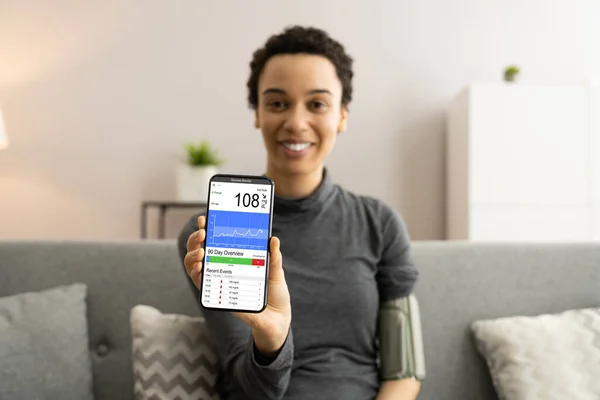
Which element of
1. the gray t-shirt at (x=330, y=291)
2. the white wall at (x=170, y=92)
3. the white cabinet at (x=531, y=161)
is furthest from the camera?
the white wall at (x=170, y=92)

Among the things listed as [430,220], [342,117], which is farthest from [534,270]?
[430,220]

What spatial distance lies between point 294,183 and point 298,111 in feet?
0.44

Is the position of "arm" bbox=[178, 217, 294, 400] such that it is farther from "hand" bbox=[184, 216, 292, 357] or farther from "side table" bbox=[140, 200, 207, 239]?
"side table" bbox=[140, 200, 207, 239]

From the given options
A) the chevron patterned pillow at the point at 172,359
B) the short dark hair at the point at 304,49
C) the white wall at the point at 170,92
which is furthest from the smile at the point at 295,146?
the white wall at the point at 170,92

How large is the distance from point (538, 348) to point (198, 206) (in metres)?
2.01

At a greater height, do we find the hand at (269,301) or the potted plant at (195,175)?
the potted plant at (195,175)

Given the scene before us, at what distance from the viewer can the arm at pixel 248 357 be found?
2.74 ft

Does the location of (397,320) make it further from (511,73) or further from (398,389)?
(511,73)

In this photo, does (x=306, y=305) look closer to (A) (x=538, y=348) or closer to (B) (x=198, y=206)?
(A) (x=538, y=348)

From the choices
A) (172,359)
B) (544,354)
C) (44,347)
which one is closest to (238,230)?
(172,359)

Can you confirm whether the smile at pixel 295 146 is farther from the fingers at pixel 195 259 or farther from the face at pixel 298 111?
the fingers at pixel 195 259

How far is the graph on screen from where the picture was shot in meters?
0.77

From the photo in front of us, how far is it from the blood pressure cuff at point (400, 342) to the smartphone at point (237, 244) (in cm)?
37

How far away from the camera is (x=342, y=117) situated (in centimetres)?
113
